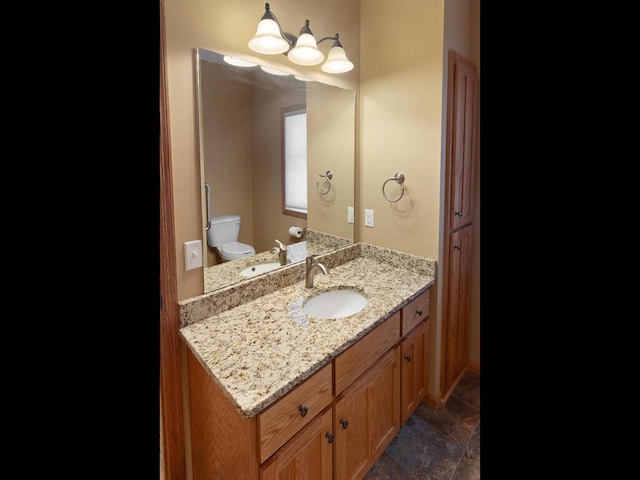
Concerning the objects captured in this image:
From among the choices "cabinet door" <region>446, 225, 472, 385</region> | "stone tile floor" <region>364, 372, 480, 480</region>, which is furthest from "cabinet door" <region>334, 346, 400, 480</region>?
"cabinet door" <region>446, 225, 472, 385</region>

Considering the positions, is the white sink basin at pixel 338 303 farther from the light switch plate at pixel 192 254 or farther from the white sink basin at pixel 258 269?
the light switch plate at pixel 192 254

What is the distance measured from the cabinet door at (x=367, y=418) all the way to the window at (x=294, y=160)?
0.89 m

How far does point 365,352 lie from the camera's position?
1387 mm

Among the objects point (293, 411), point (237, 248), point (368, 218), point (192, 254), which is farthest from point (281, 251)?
point (293, 411)

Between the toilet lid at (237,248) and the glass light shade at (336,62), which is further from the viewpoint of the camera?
the glass light shade at (336,62)

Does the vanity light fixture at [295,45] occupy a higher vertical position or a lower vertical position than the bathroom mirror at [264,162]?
higher

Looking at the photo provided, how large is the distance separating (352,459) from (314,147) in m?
1.52

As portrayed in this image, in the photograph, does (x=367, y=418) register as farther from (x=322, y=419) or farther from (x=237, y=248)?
(x=237, y=248)

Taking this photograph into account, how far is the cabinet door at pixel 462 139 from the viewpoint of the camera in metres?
1.84

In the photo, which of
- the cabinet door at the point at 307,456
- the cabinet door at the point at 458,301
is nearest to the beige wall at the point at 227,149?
the cabinet door at the point at 307,456

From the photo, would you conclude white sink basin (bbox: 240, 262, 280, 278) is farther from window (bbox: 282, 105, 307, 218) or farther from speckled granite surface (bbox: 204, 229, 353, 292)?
window (bbox: 282, 105, 307, 218)

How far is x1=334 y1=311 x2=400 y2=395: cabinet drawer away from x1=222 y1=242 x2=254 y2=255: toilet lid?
66 centimetres

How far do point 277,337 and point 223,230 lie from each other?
0.54m
